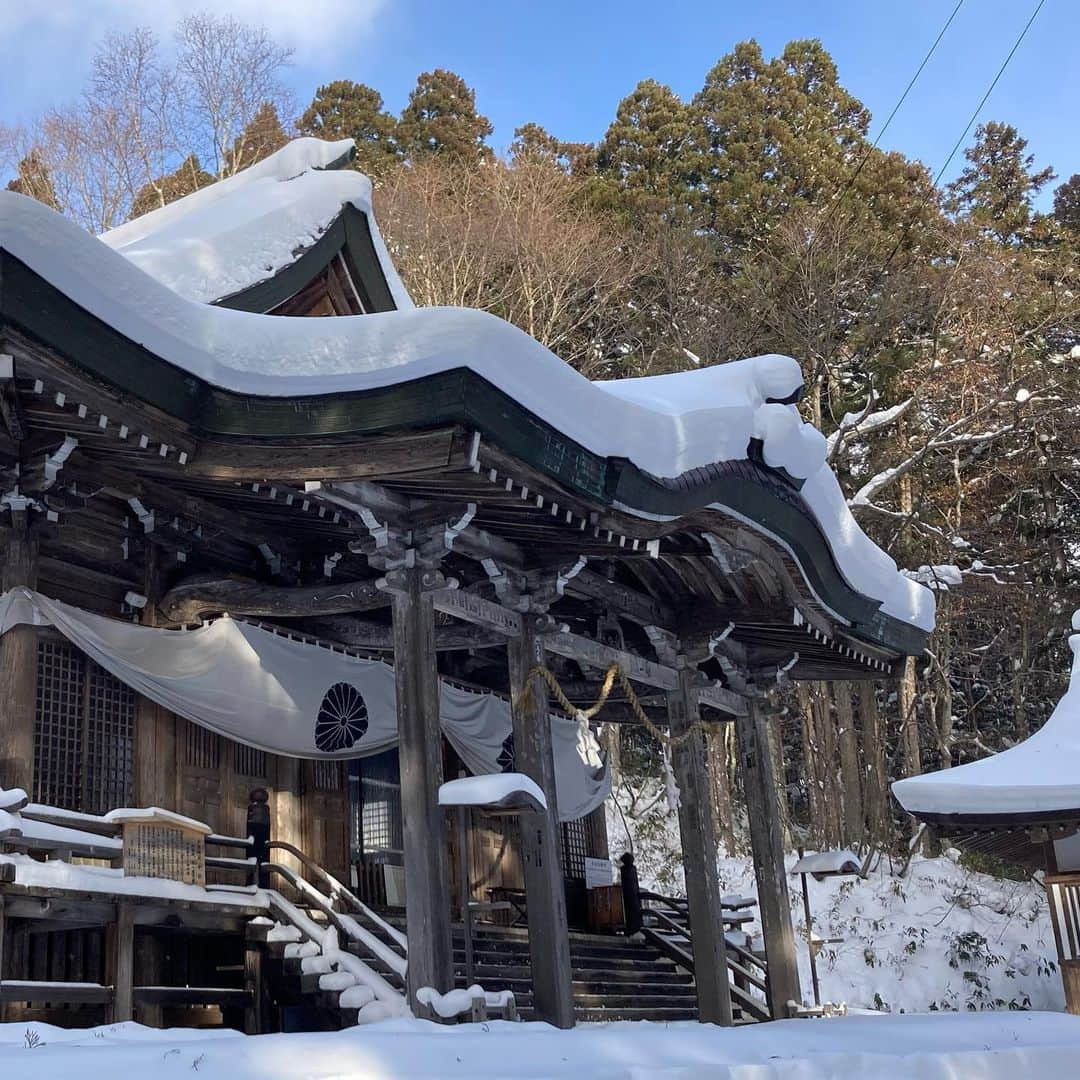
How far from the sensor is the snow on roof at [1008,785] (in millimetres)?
10359

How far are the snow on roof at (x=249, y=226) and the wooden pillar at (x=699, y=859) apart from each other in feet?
18.0

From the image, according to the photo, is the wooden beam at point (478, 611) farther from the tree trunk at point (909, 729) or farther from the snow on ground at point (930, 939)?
the tree trunk at point (909, 729)

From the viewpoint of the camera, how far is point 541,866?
957cm

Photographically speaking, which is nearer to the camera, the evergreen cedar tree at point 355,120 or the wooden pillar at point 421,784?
the wooden pillar at point 421,784

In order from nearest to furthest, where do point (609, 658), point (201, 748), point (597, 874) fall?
point (201, 748), point (609, 658), point (597, 874)

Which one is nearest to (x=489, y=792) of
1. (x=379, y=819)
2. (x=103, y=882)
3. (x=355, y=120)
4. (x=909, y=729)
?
(x=103, y=882)

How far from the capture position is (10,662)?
9.09 metres

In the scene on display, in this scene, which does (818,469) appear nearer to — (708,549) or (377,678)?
(708,549)

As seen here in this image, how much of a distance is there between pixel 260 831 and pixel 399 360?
15.7 feet

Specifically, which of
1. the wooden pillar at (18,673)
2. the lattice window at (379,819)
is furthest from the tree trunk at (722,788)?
the wooden pillar at (18,673)

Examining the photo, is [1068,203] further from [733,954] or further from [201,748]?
[201,748]

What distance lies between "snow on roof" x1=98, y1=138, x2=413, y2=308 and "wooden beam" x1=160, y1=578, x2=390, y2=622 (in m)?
2.89

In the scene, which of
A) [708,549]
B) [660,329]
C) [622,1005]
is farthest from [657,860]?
[708,549]

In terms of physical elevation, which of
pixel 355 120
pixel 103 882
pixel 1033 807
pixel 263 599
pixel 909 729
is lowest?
pixel 103 882
